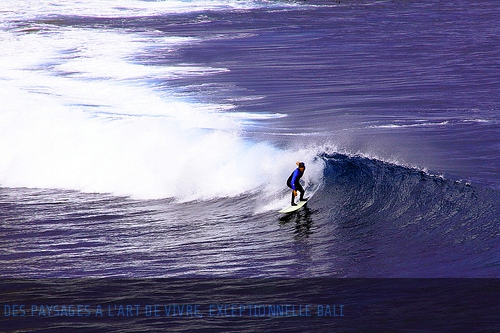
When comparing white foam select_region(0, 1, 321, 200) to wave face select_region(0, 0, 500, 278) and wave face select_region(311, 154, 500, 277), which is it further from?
wave face select_region(311, 154, 500, 277)

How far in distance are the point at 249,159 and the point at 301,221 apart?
204 inches

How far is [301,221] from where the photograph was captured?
16.6m

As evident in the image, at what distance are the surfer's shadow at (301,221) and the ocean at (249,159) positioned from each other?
0.23ft

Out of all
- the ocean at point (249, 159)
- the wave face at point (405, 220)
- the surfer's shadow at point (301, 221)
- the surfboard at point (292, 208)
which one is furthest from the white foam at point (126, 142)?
the surfer's shadow at point (301, 221)

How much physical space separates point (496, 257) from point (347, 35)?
37877mm

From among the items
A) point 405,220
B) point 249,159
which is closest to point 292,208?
point 405,220

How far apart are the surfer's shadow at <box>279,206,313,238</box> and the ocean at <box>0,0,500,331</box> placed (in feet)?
0.23

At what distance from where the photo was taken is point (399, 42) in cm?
4631

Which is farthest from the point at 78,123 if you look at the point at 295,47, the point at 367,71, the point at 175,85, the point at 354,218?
the point at 295,47

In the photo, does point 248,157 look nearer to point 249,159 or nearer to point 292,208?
point 249,159

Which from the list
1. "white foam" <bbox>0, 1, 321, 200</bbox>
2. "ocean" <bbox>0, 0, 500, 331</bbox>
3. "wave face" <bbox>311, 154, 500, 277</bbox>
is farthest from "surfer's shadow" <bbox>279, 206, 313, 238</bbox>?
"white foam" <bbox>0, 1, 321, 200</bbox>

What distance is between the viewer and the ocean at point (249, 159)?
14.2 meters

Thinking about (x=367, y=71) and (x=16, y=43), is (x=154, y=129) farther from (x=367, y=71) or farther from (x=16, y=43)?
(x=16, y=43)

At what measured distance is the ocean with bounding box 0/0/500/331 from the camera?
14.2 m
